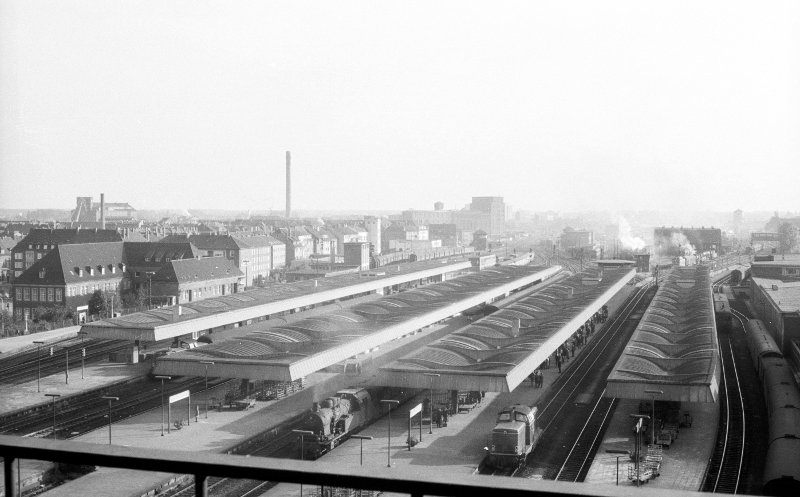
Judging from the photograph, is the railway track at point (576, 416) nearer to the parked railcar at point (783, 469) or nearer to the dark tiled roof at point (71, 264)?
the parked railcar at point (783, 469)

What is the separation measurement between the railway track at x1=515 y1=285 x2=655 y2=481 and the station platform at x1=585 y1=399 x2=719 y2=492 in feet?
0.93

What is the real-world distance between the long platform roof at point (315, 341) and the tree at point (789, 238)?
159 feet

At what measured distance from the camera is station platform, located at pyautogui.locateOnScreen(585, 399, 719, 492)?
13625mm

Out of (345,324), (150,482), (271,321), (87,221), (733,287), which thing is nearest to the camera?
(150,482)

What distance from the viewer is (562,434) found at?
16984 millimetres

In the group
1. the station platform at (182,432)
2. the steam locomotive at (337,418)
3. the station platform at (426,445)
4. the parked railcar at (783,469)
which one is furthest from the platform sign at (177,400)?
the parked railcar at (783,469)

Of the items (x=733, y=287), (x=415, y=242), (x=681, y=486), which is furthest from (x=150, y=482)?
(x=415, y=242)

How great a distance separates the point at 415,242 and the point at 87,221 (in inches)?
1252

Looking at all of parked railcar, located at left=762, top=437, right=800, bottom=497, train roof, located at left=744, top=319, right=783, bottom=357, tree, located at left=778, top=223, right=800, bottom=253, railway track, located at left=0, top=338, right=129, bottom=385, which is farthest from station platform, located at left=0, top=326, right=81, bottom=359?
tree, located at left=778, top=223, right=800, bottom=253

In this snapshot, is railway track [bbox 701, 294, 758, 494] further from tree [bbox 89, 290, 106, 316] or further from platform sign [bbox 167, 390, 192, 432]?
tree [bbox 89, 290, 106, 316]

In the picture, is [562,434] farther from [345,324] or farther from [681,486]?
[345,324]

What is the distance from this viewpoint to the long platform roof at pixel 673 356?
16.6 meters

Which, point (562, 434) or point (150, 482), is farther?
point (562, 434)

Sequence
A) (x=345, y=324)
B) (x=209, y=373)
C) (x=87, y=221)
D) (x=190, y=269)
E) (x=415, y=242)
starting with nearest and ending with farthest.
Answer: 1. (x=209, y=373)
2. (x=345, y=324)
3. (x=190, y=269)
4. (x=87, y=221)
5. (x=415, y=242)
